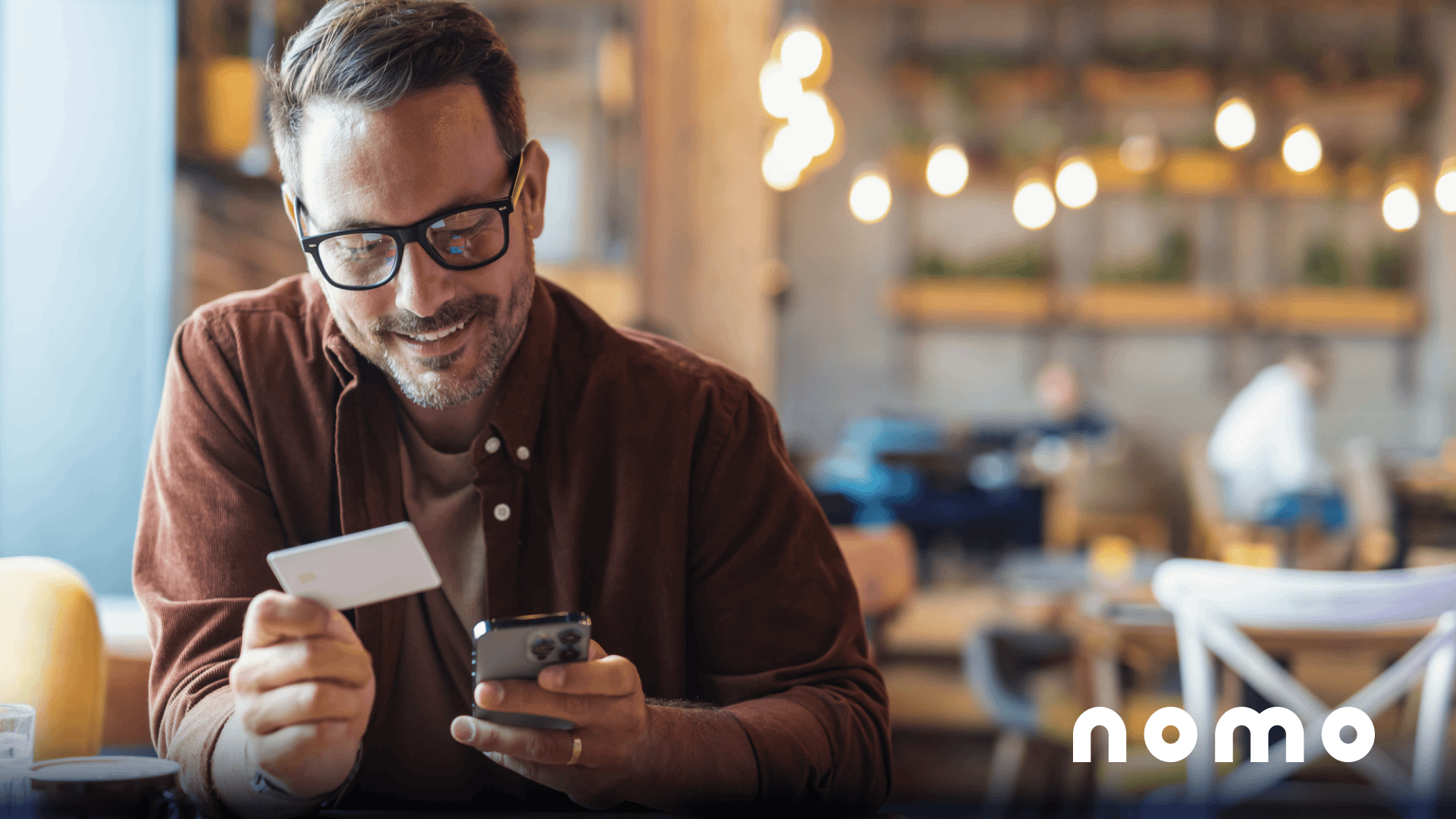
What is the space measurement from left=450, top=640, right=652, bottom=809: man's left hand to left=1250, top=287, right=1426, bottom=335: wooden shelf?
8225mm

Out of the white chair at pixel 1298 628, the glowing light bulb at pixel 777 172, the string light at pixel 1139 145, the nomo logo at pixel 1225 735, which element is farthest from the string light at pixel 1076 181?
the white chair at pixel 1298 628

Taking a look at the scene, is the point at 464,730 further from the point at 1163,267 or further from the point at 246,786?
the point at 1163,267

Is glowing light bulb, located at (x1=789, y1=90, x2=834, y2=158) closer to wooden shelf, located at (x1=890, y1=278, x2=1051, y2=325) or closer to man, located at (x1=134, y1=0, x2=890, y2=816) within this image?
man, located at (x1=134, y1=0, x2=890, y2=816)

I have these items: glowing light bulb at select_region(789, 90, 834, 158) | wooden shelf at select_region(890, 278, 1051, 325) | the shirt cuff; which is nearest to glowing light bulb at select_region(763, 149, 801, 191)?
glowing light bulb at select_region(789, 90, 834, 158)

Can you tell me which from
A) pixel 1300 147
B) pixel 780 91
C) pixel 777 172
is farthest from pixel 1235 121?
pixel 780 91

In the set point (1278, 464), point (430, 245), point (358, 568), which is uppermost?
point (430, 245)

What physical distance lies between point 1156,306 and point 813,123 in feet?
15.0

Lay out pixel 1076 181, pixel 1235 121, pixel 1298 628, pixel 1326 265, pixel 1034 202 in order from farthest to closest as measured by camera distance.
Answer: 1. pixel 1326 265
2. pixel 1034 202
3. pixel 1076 181
4. pixel 1235 121
5. pixel 1298 628

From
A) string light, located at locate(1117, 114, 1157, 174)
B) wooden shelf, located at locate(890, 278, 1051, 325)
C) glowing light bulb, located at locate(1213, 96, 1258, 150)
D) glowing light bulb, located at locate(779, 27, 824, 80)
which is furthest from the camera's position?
wooden shelf, located at locate(890, 278, 1051, 325)

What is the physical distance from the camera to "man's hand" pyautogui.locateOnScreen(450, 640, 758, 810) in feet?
2.88

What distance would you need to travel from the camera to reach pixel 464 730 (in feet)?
2.82

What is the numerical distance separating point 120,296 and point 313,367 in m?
1.58

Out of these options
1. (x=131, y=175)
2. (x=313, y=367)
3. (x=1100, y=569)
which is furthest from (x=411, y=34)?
(x=1100, y=569)

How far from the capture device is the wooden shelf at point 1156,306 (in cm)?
800
